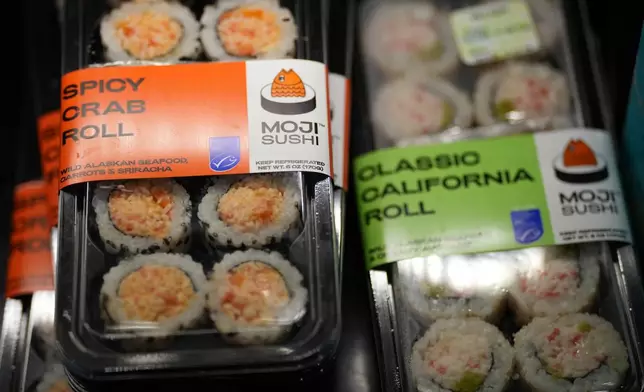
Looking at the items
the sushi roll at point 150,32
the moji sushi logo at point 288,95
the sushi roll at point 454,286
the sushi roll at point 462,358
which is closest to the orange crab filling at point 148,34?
the sushi roll at point 150,32

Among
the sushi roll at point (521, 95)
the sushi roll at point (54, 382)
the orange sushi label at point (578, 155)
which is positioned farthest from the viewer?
the sushi roll at point (521, 95)

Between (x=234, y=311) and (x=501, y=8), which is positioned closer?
(x=234, y=311)

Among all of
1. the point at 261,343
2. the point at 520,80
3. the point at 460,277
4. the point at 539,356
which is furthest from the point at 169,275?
the point at 520,80

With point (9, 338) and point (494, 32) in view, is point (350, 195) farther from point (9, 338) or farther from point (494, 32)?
point (9, 338)

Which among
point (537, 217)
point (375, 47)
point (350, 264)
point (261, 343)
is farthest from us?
point (375, 47)

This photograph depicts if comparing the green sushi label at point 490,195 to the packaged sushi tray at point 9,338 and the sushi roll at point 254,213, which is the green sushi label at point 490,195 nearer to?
the sushi roll at point 254,213

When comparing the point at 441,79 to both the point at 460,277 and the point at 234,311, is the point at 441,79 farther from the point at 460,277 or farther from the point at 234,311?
the point at 234,311

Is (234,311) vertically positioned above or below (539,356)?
above
